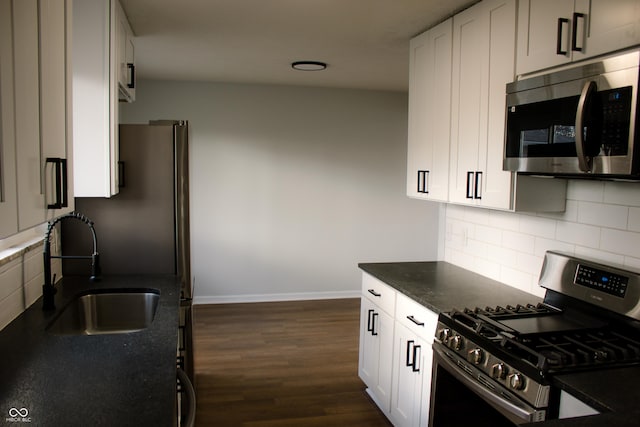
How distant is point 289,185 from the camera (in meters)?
5.65

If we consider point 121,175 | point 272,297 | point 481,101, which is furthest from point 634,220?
point 272,297

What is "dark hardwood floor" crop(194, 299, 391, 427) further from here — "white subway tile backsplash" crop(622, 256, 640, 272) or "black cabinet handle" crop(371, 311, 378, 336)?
"white subway tile backsplash" crop(622, 256, 640, 272)

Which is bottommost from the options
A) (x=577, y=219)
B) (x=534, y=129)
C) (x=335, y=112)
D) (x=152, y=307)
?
(x=152, y=307)

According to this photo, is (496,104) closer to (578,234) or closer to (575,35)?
(575,35)

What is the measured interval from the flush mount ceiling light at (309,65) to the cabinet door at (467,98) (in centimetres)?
165

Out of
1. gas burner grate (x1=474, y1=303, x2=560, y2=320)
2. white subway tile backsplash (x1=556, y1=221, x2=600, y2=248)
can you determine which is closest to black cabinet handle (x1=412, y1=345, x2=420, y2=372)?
gas burner grate (x1=474, y1=303, x2=560, y2=320)

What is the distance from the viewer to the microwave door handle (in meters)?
1.76

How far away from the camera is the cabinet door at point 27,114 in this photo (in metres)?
1.24

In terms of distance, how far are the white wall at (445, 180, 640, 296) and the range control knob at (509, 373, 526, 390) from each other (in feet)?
2.39

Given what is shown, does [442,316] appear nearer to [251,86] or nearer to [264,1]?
[264,1]

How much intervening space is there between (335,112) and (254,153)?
40.4 inches

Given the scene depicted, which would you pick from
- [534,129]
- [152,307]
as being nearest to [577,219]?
[534,129]

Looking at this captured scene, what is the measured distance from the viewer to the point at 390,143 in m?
5.91

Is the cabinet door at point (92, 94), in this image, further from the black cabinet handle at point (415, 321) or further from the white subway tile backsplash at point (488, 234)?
the white subway tile backsplash at point (488, 234)
